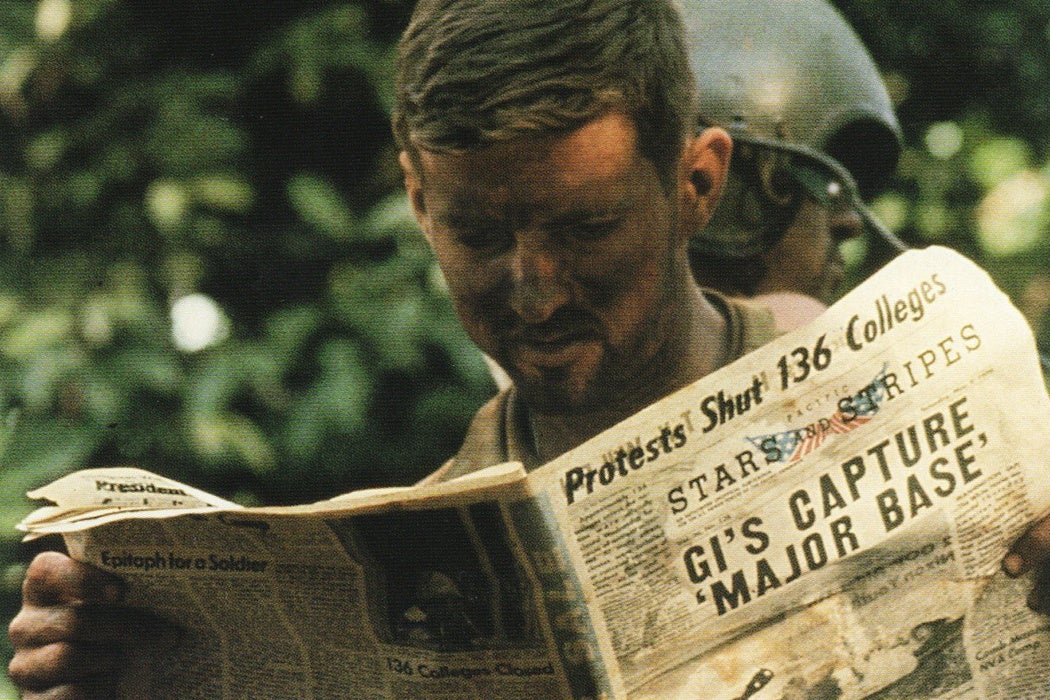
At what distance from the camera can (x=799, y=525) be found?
107 centimetres

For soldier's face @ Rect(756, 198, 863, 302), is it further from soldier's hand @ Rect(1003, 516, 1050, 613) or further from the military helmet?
soldier's hand @ Rect(1003, 516, 1050, 613)

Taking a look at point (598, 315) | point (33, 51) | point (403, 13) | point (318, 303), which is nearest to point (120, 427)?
point (318, 303)

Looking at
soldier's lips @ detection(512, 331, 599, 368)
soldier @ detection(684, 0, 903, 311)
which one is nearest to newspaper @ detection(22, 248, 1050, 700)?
soldier's lips @ detection(512, 331, 599, 368)

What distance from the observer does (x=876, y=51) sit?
3.04 meters

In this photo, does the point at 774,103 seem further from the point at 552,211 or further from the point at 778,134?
the point at 552,211

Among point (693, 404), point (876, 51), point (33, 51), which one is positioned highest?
point (33, 51)

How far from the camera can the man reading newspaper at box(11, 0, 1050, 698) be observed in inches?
43.1

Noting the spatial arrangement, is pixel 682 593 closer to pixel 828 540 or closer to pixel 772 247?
pixel 828 540

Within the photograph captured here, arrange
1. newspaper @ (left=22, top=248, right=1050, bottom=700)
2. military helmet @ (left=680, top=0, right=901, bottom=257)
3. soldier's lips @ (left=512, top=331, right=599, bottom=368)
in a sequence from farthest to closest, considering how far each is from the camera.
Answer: military helmet @ (left=680, top=0, right=901, bottom=257), soldier's lips @ (left=512, top=331, right=599, bottom=368), newspaper @ (left=22, top=248, right=1050, bottom=700)

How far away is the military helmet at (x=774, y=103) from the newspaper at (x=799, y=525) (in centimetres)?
66

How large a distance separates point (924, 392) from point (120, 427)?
1.52m

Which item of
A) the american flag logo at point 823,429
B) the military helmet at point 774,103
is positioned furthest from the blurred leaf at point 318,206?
the american flag logo at point 823,429

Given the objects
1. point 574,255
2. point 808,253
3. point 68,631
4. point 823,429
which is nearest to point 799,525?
point 823,429

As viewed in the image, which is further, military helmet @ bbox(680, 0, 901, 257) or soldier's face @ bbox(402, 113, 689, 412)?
military helmet @ bbox(680, 0, 901, 257)
